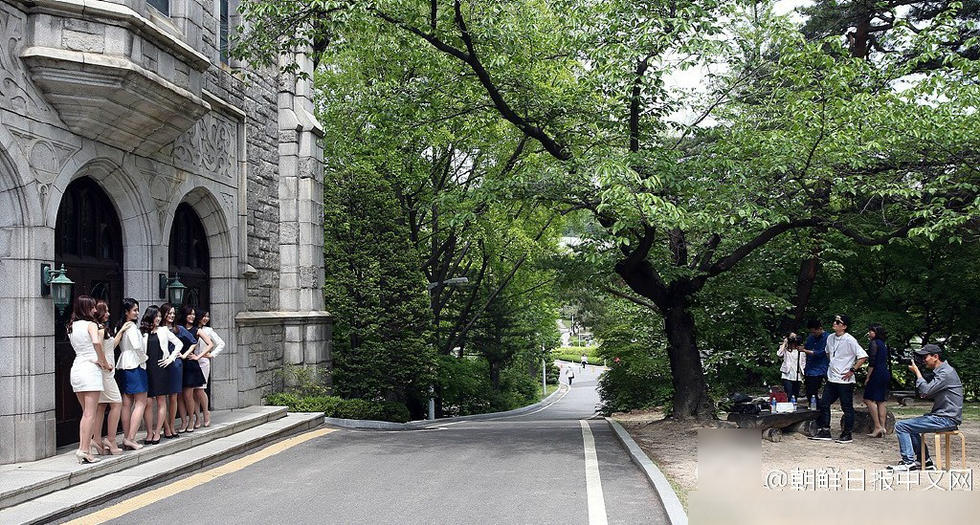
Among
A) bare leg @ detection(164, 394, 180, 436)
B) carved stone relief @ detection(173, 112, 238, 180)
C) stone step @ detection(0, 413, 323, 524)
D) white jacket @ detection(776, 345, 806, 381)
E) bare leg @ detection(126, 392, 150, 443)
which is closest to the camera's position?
stone step @ detection(0, 413, 323, 524)

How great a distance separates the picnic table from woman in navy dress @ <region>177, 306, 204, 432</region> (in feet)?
24.5

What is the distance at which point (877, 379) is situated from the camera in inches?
444

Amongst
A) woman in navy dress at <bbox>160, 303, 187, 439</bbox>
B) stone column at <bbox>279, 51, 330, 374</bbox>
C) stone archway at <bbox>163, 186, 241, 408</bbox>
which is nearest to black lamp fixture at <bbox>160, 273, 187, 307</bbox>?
woman in navy dress at <bbox>160, 303, 187, 439</bbox>

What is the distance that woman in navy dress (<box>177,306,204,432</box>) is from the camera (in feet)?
34.3

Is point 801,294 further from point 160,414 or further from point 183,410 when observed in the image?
point 160,414

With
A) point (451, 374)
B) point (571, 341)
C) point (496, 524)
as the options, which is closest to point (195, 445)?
point (496, 524)

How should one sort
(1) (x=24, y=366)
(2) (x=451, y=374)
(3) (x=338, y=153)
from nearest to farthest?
1. (1) (x=24, y=366)
2. (3) (x=338, y=153)
3. (2) (x=451, y=374)

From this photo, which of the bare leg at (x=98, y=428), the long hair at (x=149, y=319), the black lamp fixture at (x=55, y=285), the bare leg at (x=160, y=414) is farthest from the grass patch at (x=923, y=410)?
the black lamp fixture at (x=55, y=285)

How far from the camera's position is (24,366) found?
8742 mm

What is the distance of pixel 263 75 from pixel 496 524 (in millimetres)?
11076

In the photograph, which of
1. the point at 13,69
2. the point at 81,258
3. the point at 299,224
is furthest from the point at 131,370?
the point at 299,224

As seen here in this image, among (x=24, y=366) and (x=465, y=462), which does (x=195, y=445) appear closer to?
(x=24, y=366)

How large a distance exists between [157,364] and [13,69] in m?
3.65

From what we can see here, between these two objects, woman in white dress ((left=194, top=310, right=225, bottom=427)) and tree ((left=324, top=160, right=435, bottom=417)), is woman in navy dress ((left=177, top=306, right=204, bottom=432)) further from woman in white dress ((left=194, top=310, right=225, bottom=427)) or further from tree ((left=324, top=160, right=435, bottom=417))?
tree ((left=324, top=160, right=435, bottom=417))
